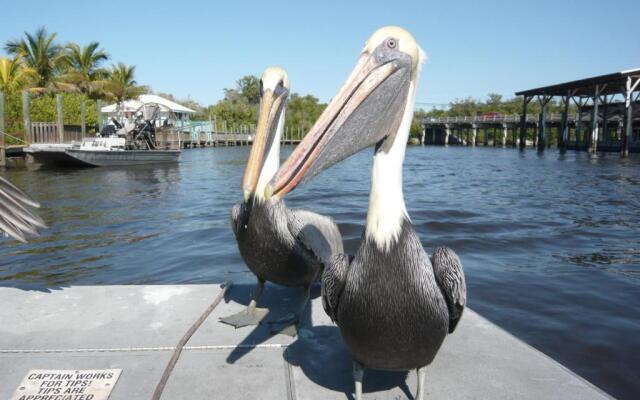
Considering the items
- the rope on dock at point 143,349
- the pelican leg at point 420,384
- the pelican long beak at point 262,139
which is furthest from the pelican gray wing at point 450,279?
the pelican long beak at point 262,139

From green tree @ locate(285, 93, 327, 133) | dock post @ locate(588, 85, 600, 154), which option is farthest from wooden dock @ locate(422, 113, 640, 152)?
green tree @ locate(285, 93, 327, 133)

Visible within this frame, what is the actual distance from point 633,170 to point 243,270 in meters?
18.0

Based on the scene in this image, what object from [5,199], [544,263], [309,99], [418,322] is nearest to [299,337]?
[418,322]

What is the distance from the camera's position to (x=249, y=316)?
10.1 feet

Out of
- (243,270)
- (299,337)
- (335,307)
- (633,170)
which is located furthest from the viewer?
(633,170)

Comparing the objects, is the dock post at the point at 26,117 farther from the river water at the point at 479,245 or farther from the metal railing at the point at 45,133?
the river water at the point at 479,245

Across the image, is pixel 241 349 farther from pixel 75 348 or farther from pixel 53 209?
pixel 53 209

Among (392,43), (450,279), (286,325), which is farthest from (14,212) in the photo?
(450,279)

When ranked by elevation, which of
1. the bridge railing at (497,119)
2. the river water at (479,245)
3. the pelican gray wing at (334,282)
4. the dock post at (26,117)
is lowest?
the river water at (479,245)

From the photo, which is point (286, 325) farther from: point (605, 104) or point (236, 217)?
point (605, 104)

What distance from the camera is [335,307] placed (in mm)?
2127

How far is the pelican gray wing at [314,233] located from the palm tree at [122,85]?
33.0 metres

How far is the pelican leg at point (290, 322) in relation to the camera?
9.45 ft

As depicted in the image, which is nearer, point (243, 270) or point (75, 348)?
point (75, 348)
